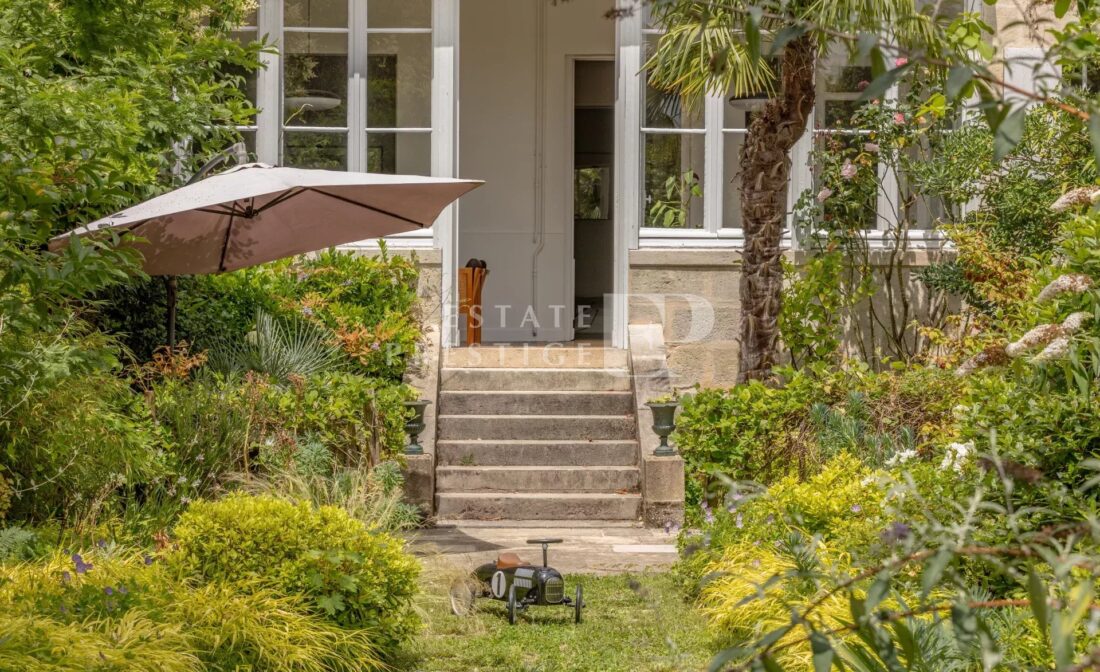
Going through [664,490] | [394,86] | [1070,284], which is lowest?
[664,490]

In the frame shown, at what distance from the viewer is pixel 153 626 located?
4.66 meters

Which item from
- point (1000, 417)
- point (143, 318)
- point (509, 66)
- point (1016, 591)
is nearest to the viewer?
point (1016, 591)

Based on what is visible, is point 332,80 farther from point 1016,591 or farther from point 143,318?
point 1016,591

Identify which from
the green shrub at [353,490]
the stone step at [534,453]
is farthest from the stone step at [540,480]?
the green shrub at [353,490]

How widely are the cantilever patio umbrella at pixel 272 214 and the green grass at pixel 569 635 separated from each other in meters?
2.67

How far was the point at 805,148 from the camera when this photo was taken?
1161 cm

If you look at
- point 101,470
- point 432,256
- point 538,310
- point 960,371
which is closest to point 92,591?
point 101,470

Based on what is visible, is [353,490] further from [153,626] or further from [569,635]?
[153,626]

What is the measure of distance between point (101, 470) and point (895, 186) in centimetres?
786

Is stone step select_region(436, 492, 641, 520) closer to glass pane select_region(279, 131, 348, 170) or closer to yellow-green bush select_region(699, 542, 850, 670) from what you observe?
yellow-green bush select_region(699, 542, 850, 670)

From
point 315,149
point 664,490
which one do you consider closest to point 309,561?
point 664,490

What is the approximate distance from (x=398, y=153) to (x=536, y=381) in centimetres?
274

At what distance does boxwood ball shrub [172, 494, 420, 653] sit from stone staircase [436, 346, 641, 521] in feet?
12.8

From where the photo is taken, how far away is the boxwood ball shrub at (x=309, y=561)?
537 cm
